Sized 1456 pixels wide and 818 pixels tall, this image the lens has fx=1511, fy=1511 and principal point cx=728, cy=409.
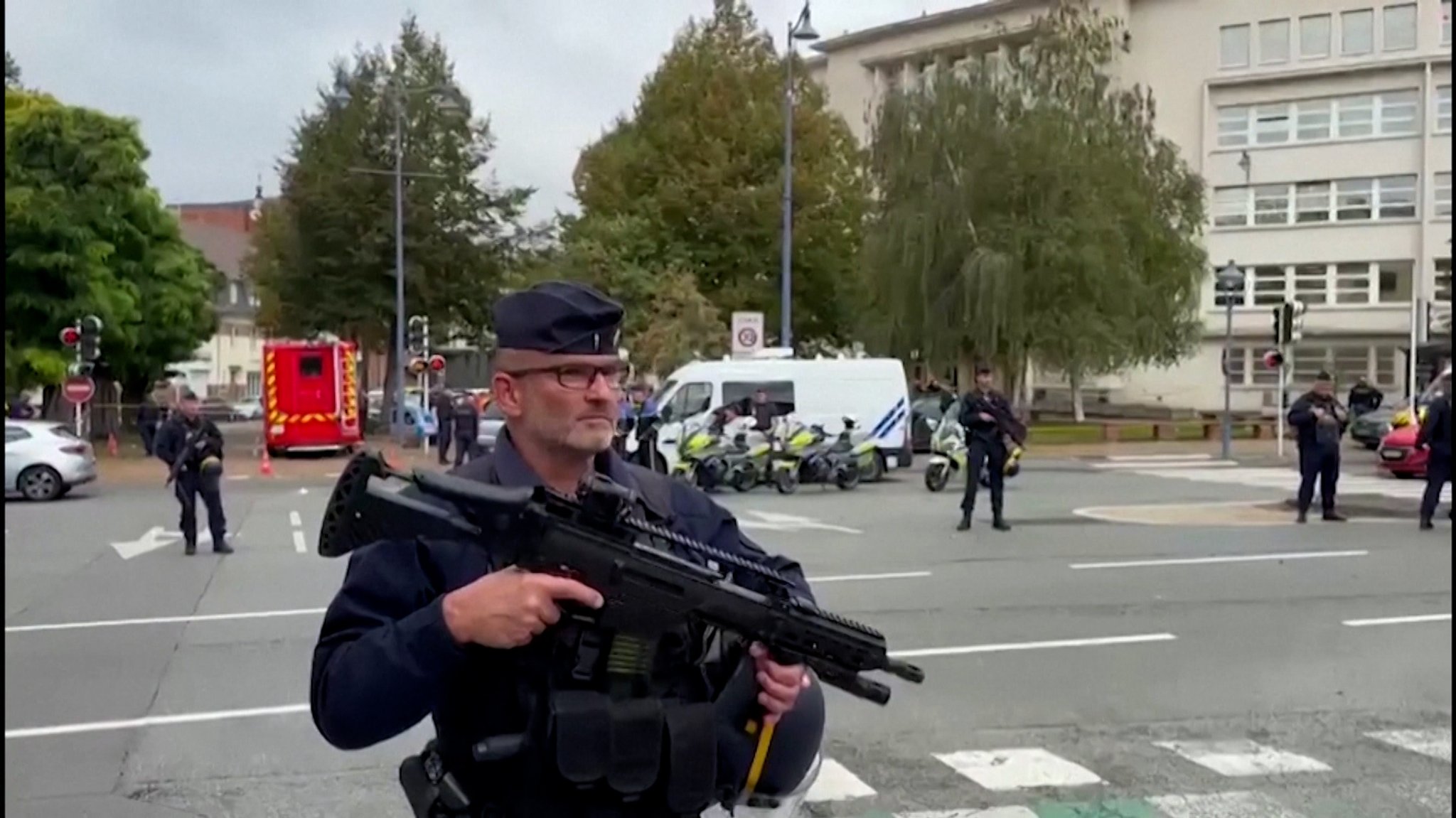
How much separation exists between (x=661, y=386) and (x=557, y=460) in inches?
941

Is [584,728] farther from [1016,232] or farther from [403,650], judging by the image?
[1016,232]

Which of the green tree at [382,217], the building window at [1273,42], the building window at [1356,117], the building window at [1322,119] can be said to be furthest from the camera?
the building window at [1273,42]

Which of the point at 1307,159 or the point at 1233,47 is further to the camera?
the point at 1233,47

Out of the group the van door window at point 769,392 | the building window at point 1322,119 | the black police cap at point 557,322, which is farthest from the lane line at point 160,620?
the building window at point 1322,119

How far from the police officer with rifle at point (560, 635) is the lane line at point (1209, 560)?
10.6 metres

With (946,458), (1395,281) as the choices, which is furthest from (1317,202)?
(946,458)

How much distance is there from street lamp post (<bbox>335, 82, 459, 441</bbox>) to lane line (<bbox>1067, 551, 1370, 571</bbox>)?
23991 millimetres

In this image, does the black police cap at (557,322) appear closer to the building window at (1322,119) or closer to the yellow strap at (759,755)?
the yellow strap at (759,755)

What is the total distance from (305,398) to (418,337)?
3658mm

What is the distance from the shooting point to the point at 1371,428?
33094mm

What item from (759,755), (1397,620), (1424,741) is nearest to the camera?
(759,755)

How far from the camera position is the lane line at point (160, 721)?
7008 millimetres

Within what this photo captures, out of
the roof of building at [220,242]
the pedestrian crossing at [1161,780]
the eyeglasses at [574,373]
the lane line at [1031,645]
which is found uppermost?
→ the roof of building at [220,242]

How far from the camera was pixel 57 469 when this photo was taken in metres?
22.0
